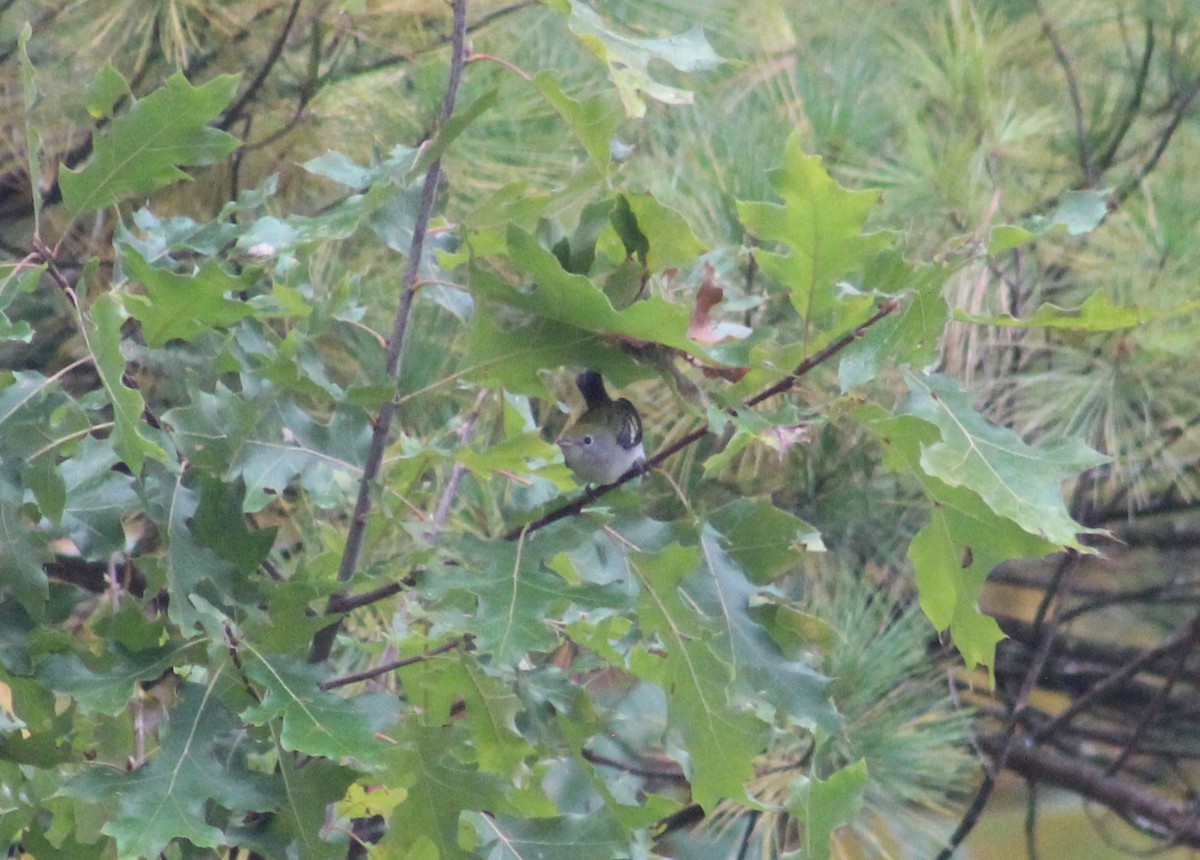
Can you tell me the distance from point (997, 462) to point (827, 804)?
0.64 feet

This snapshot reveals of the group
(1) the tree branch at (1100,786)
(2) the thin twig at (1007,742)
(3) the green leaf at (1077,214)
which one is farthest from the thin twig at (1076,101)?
(3) the green leaf at (1077,214)

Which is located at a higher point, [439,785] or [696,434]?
[696,434]

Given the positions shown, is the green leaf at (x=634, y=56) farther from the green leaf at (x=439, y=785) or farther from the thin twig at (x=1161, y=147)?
the thin twig at (x=1161, y=147)

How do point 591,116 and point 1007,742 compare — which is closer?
point 591,116

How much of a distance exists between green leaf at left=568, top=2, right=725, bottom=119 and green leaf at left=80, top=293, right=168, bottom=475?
19cm

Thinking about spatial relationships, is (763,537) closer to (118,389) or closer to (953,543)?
(953,543)

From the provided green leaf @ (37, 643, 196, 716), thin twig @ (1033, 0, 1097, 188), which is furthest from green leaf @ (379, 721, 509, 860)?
thin twig @ (1033, 0, 1097, 188)

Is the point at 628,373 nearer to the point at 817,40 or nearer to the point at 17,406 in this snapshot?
the point at 17,406

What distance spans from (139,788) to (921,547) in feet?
1.05

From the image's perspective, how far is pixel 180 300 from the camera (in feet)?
1.58

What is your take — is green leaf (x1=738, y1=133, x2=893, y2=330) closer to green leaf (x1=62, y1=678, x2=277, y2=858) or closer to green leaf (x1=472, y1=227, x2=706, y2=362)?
green leaf (x1=472, y1=227, x2=706, y2=362)

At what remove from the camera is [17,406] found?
492mm

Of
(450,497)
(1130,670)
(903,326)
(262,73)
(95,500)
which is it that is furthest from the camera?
(1130,670)

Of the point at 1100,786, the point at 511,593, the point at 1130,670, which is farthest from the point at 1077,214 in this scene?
the point at 1100,786
